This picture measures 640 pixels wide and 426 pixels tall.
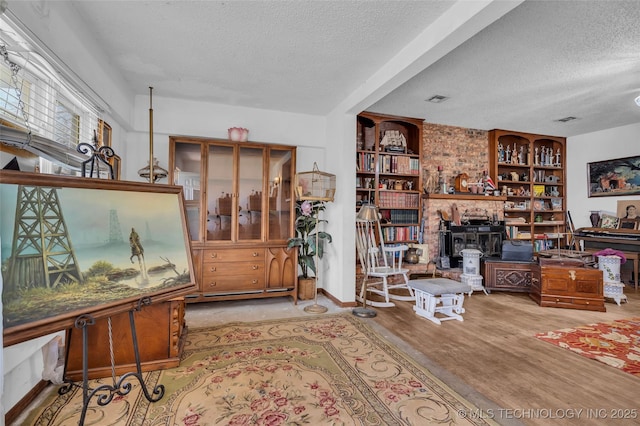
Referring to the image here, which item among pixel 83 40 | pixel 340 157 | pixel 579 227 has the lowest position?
pixel 579 227

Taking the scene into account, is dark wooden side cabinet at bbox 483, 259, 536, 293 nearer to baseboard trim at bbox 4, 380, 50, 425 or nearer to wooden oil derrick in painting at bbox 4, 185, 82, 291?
wooden oil derrick in painting at bbox 4, 185, 82, 291

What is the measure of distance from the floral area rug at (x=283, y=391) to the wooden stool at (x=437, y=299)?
0.88 metres

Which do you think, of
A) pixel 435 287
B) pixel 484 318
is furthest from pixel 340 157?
pixel 484 318

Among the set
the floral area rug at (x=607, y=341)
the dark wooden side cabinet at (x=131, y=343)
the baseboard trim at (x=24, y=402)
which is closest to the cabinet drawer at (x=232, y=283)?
the dark wooden side cabinet at (x=131, y=343)

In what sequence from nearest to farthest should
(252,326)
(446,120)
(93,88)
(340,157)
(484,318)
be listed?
1. (93,88)
2. (252,326)
3. (484,318)
4. (340,157)
5. (446,120)

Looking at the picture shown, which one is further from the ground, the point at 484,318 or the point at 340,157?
the point at 340,157

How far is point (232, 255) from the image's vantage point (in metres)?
3.82

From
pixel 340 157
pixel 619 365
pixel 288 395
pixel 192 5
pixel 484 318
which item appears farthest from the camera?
pixel 340 157

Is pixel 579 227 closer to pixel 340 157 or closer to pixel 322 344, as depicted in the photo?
pixel 340 157

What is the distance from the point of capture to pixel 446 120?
17.3ft

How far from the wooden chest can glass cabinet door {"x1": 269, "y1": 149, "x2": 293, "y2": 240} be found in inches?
138

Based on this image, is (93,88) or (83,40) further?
(93,88)

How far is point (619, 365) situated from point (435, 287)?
1.50 meters

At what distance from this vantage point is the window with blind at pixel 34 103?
1.65 meters
